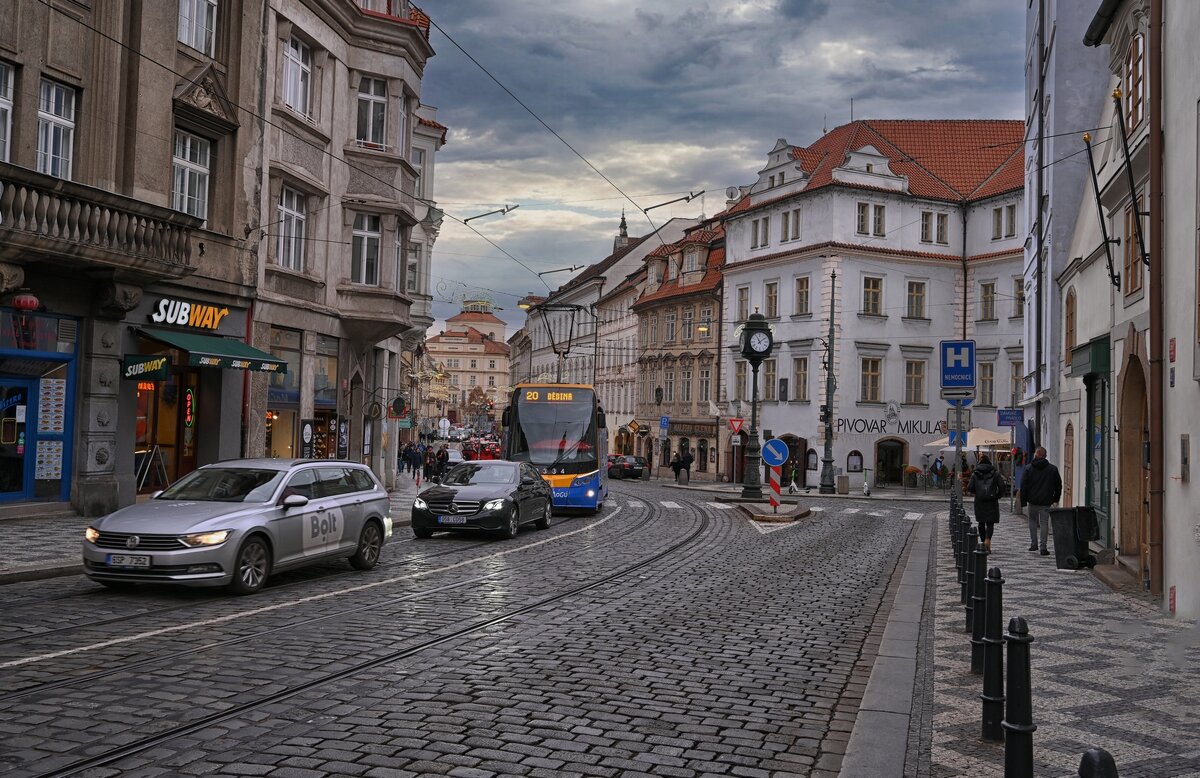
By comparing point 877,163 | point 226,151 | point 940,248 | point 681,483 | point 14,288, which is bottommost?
point 681,483

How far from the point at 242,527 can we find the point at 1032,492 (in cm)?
1288

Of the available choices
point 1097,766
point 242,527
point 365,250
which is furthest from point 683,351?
point 1097,766

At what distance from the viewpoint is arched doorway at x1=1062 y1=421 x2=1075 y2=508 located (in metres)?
22.4

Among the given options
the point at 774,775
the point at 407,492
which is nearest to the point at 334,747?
the point at 774,775

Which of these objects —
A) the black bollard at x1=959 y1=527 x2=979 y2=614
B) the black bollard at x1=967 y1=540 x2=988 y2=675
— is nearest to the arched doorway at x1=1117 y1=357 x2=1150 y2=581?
the black bollard at x1=959 y1=527 x2=979 y2=614

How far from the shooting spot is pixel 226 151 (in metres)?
23.9

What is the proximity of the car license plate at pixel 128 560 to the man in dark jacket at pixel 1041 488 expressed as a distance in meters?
13.6

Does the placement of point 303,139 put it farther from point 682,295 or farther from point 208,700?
point 682,295

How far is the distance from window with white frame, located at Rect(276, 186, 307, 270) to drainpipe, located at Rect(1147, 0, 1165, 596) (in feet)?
65.0

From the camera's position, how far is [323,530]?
543 inches

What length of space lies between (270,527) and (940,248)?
46.6 m

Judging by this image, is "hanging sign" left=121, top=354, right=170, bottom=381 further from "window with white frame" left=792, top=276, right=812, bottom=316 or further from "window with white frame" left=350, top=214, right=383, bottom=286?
"window with white frame" left=792, top=276, right=812, bottom=316

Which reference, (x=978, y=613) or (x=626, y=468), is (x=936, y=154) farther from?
(x=978, y=613)

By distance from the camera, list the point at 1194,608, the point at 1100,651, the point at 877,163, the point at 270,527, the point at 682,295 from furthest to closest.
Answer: the point at 682,295, the point at 877,163, the point at 270,527, the point at 1194,608, the point at 1100,651
